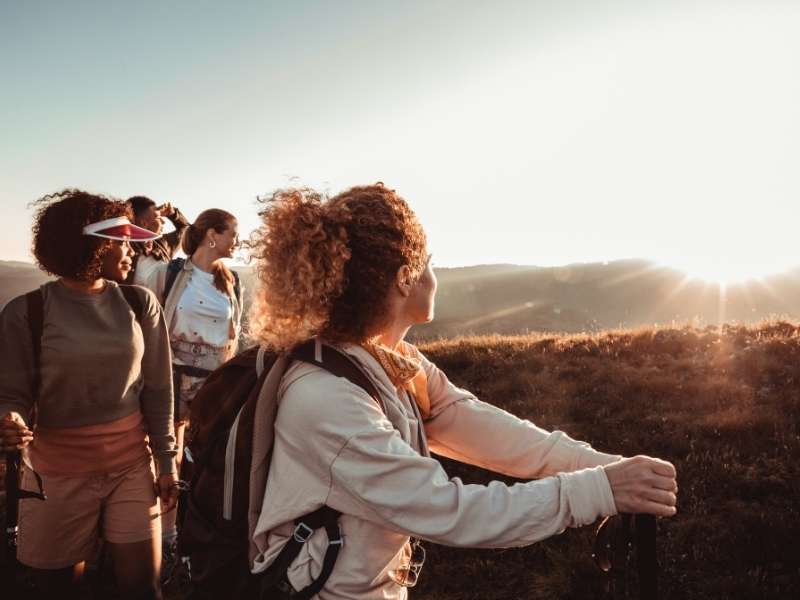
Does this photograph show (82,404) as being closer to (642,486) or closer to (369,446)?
(369,446)

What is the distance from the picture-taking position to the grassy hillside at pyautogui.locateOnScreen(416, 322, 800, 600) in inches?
185

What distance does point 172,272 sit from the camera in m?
5.41

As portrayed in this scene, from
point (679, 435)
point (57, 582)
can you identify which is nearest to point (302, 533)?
point (57, 582)

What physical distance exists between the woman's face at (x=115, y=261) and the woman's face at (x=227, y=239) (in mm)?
2037

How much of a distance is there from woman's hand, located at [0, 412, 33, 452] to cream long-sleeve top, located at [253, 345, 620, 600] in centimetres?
180

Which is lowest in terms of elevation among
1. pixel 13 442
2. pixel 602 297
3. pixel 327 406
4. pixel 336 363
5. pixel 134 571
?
pixel 602 297

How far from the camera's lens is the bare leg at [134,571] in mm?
3320

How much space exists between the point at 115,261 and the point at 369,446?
8.13ft

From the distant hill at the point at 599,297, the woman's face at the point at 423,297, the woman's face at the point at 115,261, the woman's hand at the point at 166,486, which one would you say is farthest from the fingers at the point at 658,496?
the distant hill at the point at 599,297

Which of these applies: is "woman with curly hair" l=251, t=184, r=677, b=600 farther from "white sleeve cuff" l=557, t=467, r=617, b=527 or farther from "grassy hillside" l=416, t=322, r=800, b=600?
"grassy hillside" l=416, t=322, r=800, b=600

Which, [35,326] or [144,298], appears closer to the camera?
[35,326]

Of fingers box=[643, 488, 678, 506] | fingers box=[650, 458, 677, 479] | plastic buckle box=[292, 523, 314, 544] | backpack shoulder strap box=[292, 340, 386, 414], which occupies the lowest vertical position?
plastic buckle box=[292, 523, 314, 544]

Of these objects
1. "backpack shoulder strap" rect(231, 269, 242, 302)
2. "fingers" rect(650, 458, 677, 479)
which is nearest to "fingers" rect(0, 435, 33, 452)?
"fingers" rect(650, 458, 677, 479)

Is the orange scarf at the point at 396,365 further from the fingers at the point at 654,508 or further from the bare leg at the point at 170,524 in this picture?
the bare leg at the point at 170,524
